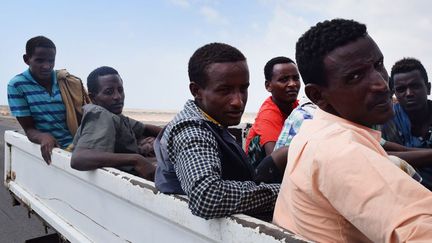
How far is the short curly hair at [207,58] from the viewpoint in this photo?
175 centimetres

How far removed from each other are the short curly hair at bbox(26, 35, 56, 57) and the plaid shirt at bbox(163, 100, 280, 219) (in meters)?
2.75

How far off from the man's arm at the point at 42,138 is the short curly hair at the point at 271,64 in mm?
1555

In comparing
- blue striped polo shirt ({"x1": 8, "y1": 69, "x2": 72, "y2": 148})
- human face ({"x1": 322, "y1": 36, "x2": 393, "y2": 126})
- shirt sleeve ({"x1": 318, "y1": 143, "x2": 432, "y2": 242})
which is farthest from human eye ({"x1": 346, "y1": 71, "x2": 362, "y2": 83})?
blue striped polo shirt ({"x1": 8, "y1": 69, "x2": 72, "y2": 148})

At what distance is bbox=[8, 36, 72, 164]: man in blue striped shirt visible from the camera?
Answer: 3690 millimetres

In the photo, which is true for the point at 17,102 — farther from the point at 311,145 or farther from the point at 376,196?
the point at 376,196

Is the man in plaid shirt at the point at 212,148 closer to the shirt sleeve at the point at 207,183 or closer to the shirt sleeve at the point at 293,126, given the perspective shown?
the shirt sleeve at the point at 207,183

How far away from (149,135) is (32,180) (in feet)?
3.18

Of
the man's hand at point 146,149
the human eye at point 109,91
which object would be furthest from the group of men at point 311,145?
the human eye at point 109,91

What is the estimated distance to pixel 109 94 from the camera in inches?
119

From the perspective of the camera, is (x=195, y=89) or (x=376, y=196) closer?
(x=376, y=196)

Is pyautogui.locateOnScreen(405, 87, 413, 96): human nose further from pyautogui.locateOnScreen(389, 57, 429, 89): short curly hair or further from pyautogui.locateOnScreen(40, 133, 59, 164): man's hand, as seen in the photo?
pyautogui.locateOnScreen(40, 133, 59, 164): man's hand

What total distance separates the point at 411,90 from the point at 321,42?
1.87m

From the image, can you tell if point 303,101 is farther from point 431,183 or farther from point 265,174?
point 431,183

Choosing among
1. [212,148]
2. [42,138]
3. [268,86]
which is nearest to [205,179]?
[212,148]
